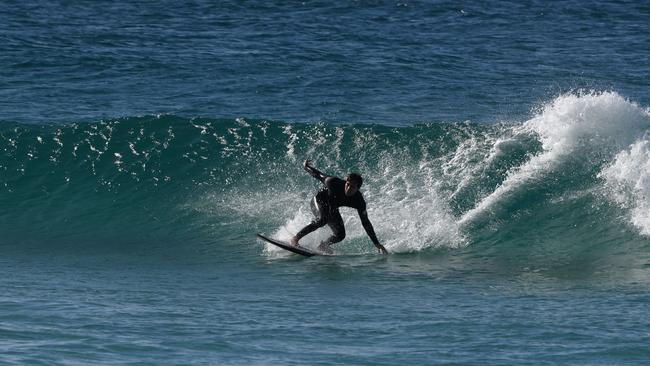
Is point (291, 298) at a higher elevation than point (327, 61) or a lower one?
lower

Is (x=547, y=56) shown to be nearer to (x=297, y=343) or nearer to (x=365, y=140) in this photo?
(x=365, y=140)

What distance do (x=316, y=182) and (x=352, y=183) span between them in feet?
14.0

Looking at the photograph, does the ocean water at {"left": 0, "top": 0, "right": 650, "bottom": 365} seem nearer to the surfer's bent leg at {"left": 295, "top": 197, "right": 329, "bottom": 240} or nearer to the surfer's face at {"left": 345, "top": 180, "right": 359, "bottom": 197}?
the surfer's bent leg at {"left": 295, "top": 197, "right": 329, "bottom": 240}

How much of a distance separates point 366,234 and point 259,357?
648cm

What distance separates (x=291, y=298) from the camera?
542 inches

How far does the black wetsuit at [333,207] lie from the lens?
15.9m

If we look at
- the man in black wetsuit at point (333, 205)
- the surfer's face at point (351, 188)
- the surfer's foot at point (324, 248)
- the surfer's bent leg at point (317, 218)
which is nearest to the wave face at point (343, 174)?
the surfer's foot at point (324, 248)

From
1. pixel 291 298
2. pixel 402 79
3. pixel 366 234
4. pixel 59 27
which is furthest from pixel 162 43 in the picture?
pixel 291 298

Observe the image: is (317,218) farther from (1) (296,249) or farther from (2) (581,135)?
(2) (581,135)

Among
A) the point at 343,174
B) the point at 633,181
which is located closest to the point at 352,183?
the point at 633,181

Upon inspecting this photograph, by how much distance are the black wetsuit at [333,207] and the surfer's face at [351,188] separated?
0.08 metres

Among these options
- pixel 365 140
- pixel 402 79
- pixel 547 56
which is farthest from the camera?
pixel 547 56

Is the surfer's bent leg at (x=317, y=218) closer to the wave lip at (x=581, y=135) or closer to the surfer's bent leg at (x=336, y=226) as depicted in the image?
the surfer's bent leg at (x=336, y=226)

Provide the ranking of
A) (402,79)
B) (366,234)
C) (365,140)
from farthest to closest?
(402,79) < (365,140) < (366,234)
